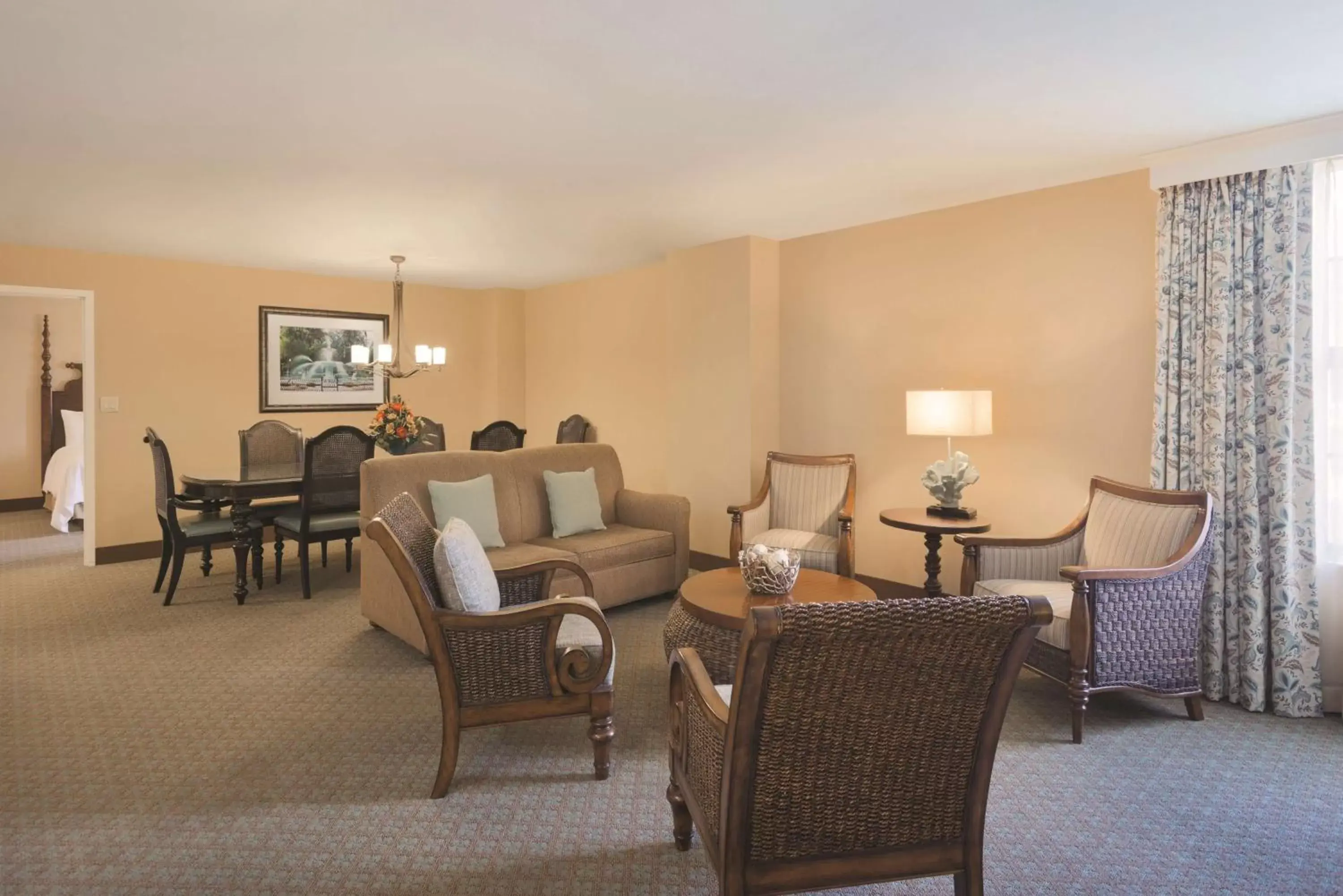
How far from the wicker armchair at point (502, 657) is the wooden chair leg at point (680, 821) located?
47 centimetres

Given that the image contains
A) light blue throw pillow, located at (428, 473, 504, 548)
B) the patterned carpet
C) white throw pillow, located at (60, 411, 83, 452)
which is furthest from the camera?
white throw pillow, located at (60, 411, 83, 452)

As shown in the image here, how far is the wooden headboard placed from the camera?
316 inches

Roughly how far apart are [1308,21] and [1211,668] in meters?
2.50

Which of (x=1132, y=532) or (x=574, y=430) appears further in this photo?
(x=574, y=430)

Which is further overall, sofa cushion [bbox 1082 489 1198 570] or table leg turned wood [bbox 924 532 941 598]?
table leg turned wood [bbox 924 532 941 598]

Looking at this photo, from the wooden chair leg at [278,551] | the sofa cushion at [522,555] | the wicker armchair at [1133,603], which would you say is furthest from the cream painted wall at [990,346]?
the wooden chair leg at [278,551]

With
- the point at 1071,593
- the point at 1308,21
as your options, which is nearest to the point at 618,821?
the point at 1071,593

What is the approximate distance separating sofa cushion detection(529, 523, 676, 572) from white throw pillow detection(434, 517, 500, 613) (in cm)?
148

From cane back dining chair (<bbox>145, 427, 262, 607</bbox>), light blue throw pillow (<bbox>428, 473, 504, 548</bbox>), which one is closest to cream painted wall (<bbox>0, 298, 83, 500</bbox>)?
cane back dining chair (<bbox>145, 427, 262, 607</bbox>)

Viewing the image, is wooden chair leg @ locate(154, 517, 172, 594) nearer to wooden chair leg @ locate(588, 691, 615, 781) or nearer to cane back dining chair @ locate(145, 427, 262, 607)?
cane back dining chair @ locate(145, 427, 262, 607)

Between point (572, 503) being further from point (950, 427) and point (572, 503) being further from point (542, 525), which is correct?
point (950, 427)

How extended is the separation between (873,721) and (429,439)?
5.68m

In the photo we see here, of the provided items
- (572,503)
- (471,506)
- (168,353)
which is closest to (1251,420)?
(572,503)

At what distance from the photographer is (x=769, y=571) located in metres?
3.06
